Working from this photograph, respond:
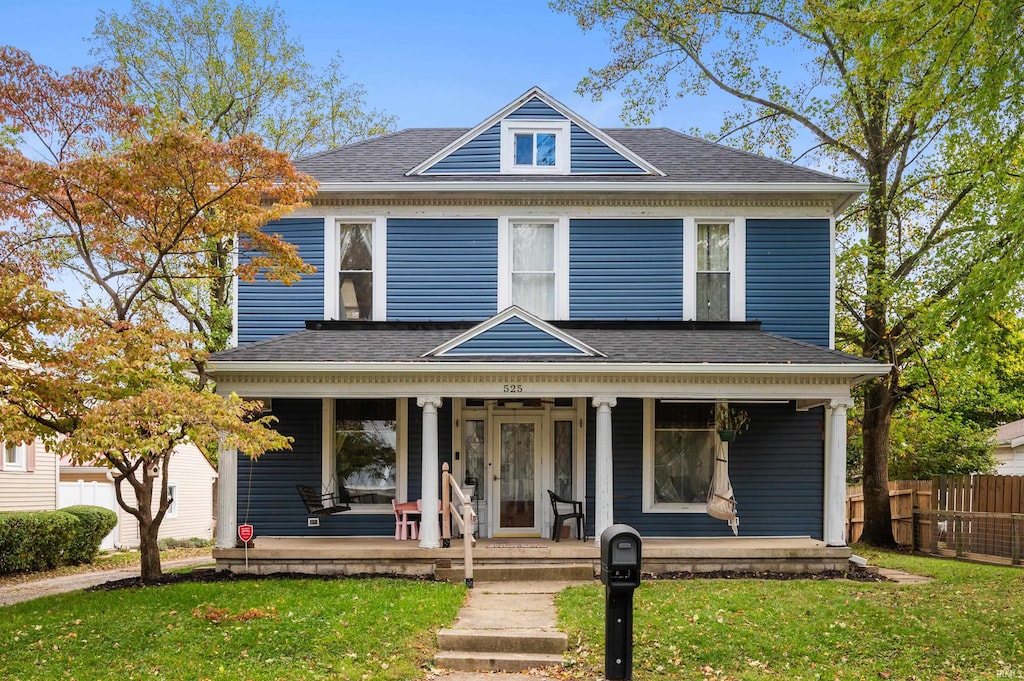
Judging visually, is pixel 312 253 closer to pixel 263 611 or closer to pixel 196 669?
pixel 263 611

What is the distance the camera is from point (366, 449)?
46.6 feet

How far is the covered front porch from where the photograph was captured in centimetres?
1186

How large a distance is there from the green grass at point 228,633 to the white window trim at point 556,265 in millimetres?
5476

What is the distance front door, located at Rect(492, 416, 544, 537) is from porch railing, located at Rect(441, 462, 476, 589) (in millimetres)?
600

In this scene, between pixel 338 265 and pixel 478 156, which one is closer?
pixel 338 265

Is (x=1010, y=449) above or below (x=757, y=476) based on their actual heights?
below

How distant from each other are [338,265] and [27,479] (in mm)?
11306

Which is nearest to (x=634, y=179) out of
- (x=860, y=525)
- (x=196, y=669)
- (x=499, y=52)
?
(x=196, y=669)

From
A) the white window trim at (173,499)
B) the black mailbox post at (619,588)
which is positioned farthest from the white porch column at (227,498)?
the white window trim at (173,499)

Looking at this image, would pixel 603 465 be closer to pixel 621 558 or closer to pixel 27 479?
pixel 621 558

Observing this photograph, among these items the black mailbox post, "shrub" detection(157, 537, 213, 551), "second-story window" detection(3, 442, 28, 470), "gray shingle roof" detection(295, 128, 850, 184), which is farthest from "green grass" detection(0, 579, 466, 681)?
"shrub" detection(157, 537, 213, 551)

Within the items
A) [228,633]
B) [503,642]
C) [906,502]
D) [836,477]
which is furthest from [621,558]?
[906,502]

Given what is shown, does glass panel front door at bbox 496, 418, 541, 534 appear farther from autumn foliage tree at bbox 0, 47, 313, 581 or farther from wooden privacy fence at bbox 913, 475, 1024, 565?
wooden privacy fence at bbox 913, 475, 1024, 565

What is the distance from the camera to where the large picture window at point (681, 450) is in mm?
14266
